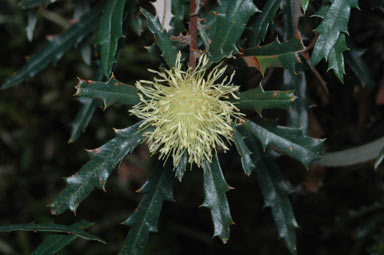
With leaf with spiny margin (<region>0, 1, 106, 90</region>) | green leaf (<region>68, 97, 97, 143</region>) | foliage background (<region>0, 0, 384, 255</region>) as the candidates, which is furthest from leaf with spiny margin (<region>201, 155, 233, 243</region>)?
foliage background (<region>0, 0, 384, 255</region>)

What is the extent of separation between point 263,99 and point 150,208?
1.16 ft

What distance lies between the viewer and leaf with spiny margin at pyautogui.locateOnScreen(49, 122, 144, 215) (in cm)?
93

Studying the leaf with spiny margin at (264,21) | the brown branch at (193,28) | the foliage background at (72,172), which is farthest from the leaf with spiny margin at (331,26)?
the foliage background at (72,172)

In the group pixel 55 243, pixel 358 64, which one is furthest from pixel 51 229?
pixel 358 64

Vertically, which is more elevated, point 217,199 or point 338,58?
point 338,58

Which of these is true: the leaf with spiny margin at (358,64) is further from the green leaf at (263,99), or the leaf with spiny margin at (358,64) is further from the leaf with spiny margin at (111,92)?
the leaf with spiny margin at (111,92)

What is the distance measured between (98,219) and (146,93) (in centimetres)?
153

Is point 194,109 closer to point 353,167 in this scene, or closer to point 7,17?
point 353,167

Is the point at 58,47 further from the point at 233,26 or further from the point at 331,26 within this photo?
the point at 331,26

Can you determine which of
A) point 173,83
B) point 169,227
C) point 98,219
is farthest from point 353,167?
point 98,219

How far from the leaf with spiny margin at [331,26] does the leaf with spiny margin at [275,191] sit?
0.86ft

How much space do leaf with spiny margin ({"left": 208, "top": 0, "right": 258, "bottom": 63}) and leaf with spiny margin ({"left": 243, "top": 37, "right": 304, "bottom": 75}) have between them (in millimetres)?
59

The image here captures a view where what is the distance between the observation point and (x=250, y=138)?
1060 millimetres

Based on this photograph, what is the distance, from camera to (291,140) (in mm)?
915
